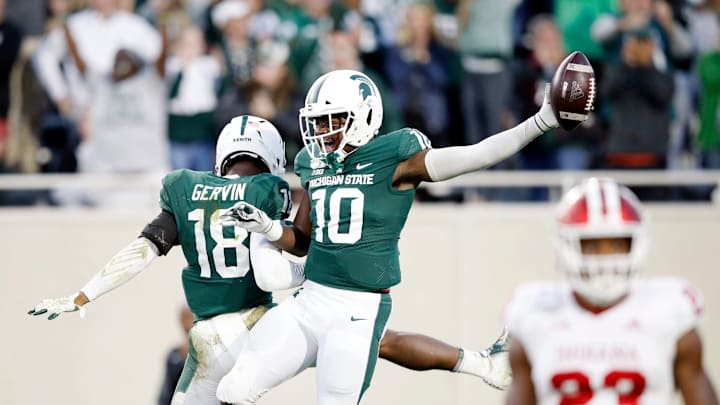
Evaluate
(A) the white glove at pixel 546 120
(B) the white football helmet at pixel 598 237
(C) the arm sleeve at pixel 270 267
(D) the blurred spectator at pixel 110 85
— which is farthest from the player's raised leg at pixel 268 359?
(D) the blurred spectator at pixel 110 85

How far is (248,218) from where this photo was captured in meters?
5.55

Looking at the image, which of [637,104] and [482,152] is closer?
[482,152]

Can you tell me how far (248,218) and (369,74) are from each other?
423 cm

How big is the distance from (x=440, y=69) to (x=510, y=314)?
5748 mm

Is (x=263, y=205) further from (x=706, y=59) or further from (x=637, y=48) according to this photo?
(x=706, y=59)

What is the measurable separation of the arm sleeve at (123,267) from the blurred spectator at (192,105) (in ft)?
12.1

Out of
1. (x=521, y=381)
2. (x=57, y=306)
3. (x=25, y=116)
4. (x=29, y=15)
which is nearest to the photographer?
(x=521, y=381)

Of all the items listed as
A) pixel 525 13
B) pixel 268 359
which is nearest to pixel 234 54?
pixel 525 13

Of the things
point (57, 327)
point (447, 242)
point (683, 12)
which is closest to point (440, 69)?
point (447, 242)

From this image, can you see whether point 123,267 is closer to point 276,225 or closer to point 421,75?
point 276,225

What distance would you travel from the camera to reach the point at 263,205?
5.93 metres

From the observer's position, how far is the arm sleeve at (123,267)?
6.00 meters

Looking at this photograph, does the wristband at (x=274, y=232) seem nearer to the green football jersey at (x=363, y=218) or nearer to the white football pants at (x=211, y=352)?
the green football jersey at (x=363, y=218)

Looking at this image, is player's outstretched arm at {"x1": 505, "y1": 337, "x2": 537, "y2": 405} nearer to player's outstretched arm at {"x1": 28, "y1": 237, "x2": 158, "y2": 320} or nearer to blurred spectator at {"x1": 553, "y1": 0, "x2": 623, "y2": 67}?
player's outstretched arm at {"x1": 28, "y1": 237, "x2": 158, "y2": 320}
